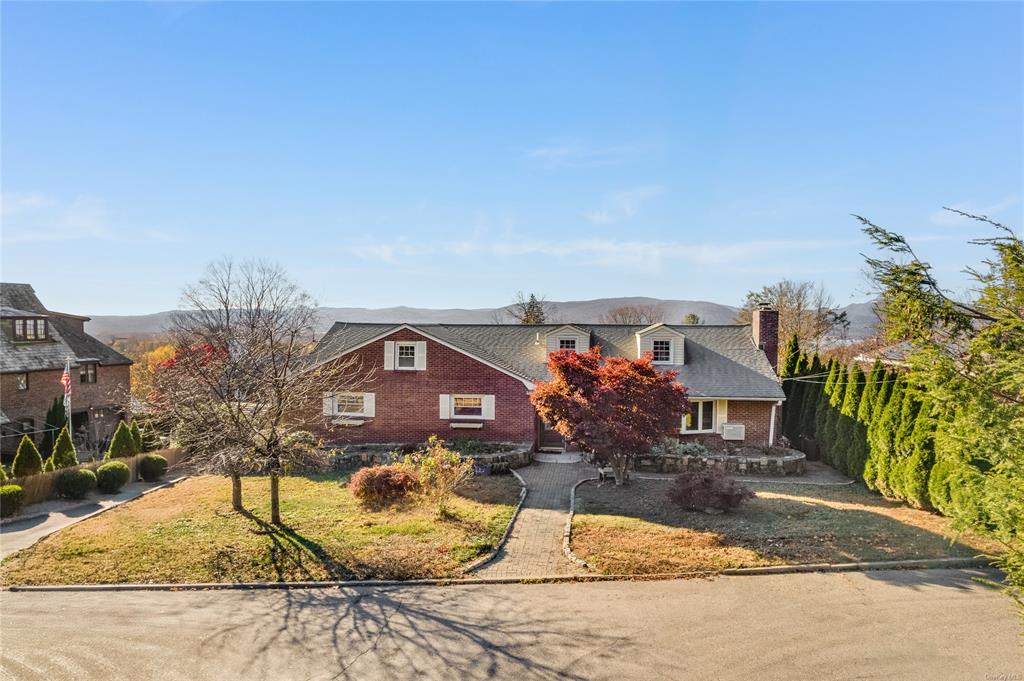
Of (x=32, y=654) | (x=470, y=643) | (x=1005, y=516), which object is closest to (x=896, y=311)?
(x=1005, y=516)

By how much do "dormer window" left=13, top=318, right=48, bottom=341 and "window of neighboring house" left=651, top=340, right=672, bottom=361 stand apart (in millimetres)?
31155

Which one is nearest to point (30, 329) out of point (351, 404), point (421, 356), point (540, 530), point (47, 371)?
point (47, 371)

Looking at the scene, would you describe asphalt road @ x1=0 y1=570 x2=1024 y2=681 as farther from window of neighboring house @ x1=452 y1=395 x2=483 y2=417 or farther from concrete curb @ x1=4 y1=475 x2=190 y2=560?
window of neighboring house @ x1=452 y1=395 x2=483 y2=417

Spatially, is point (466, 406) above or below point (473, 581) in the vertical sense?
above

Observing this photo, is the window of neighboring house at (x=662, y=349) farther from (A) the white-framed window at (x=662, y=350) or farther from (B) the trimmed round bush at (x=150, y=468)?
(B) the trimmed round bush at (x=150, y=468)

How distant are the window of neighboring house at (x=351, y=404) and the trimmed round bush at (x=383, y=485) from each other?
7.25 metres

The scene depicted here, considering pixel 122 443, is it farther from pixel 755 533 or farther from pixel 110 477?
pixel 755 533

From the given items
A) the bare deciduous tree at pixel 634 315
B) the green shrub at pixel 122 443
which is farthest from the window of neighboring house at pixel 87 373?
the bare deciduous tree at pixel 634 315

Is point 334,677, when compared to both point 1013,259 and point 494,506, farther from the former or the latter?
point 1013,259

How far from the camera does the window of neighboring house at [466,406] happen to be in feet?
77.5

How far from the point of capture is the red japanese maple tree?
17094 mm

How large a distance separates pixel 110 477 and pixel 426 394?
36.9 feet

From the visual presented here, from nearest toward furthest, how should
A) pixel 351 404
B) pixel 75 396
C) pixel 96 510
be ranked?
pixel 96 510, pixel 351 404, pixel 75 396

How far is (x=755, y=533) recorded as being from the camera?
13.4 meters
